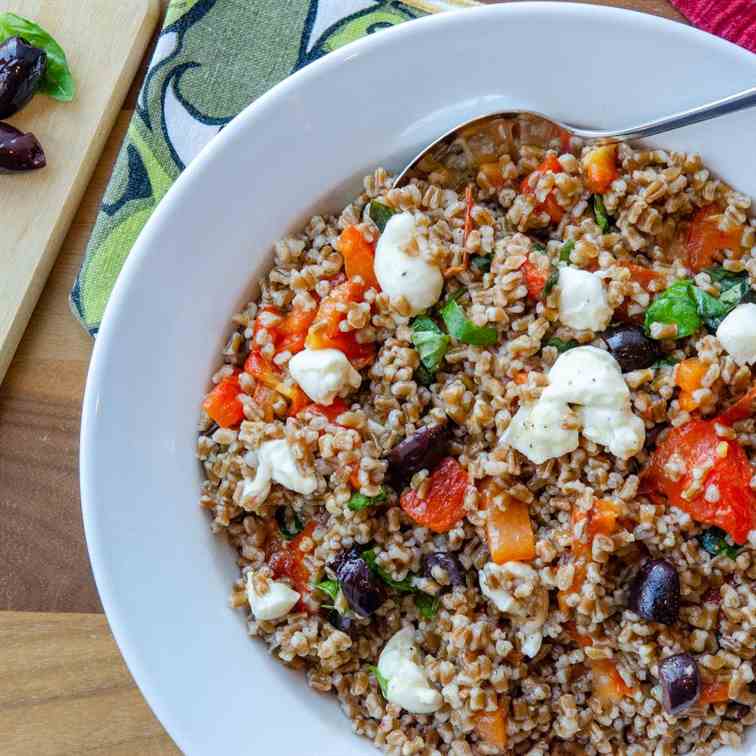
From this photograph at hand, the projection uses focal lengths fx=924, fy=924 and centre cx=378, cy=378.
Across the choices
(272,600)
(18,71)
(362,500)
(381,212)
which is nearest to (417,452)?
(362,500)

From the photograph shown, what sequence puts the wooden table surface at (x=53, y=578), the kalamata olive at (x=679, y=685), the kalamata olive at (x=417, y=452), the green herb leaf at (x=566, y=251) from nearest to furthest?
the kalamata olive at (x=679, y=685), the kalamata olive at (x=417, y=452), the green herb leaf at (x=566, y=251), the wooden table surface at (x=53, y=578)

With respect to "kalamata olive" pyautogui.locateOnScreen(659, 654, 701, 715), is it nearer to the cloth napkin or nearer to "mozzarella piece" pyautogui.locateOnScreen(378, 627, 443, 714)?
"mozzarella piece" pyautogui.locateOnScreen(378, 627, 443, 714)

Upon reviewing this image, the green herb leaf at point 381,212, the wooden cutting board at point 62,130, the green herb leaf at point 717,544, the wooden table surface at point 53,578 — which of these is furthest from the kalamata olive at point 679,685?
the wooden cutting board at point 62,130

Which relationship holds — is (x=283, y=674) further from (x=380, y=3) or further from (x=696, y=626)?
(x=380, y=3)

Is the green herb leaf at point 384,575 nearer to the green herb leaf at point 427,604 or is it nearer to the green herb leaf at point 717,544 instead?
the green herb leaf at point 427,604

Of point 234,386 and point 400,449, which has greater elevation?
point 400,449

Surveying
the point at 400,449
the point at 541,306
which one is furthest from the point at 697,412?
the point at 400,449
